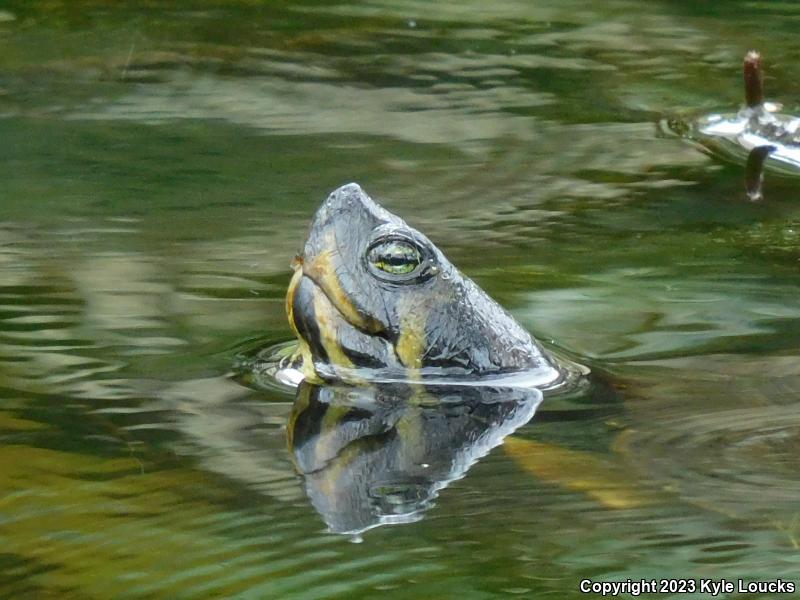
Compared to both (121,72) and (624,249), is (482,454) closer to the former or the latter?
(624,249)

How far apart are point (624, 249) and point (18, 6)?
2.50 m

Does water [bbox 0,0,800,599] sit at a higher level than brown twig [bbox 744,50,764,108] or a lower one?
lower

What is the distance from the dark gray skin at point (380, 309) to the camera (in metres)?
2.72

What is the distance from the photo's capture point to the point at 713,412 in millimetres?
2562

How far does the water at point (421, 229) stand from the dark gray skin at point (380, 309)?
18cm

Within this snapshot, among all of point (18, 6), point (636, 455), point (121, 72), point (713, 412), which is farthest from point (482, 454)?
point (18, 6)

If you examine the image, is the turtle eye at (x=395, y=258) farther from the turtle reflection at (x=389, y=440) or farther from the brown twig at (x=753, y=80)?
the brown twig at (x=753, y=80)

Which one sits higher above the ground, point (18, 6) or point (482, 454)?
point (18, 6)

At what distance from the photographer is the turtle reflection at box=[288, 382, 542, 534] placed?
2.15m

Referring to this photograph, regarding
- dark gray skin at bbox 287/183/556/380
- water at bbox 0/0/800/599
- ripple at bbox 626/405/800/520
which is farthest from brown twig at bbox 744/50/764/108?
ripple at bbox 626/405/800/520

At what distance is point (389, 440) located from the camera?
7.99 feet

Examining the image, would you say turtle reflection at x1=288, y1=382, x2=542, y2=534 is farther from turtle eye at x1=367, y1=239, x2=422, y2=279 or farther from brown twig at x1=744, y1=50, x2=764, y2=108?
brown twig at x1=744, y1=50, x2=764, y2=108

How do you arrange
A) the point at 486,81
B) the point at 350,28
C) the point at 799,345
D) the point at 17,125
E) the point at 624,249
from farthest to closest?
the point at 350,28 → the point at 486,81 → the point at 17,125 → the point at 624,249 → the point at 799,345

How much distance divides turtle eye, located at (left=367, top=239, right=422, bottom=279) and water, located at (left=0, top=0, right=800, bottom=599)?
28 cm
